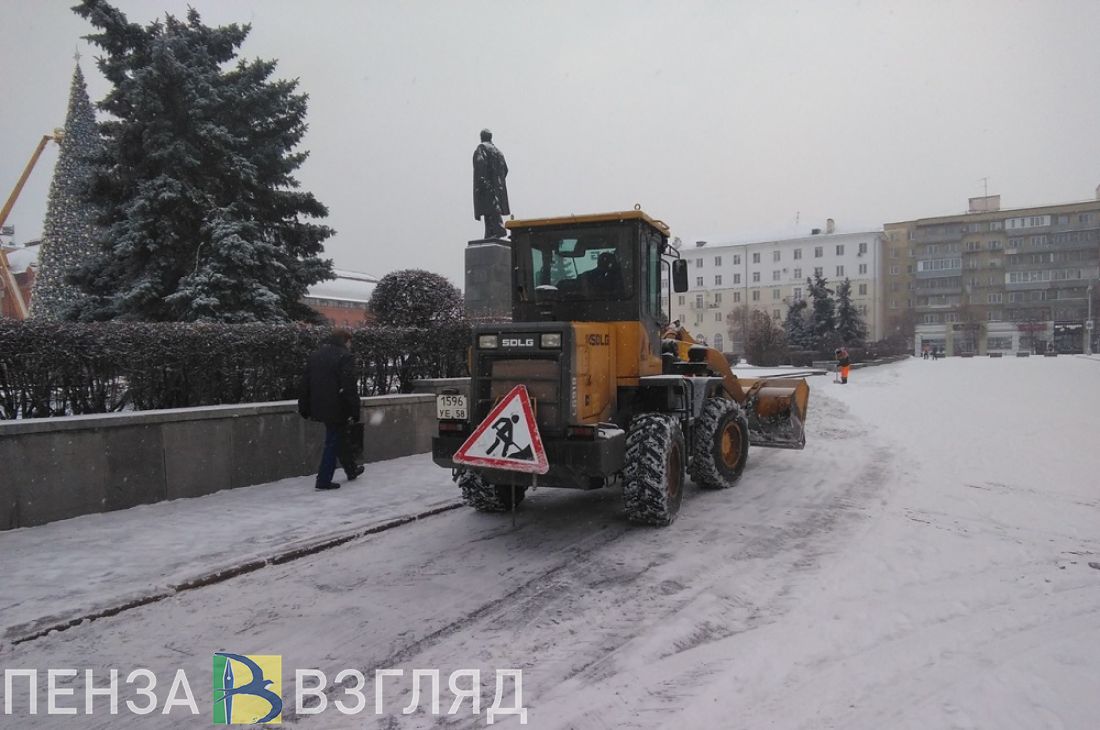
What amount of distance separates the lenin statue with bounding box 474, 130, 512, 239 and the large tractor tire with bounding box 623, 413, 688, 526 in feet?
37.8

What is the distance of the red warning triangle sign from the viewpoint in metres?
5.53

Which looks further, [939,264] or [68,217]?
[939,264]

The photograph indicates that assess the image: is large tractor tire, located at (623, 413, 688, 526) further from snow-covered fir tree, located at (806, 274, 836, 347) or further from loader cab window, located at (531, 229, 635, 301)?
snow-covered fir tree, located at (806, 274, 836, 347)

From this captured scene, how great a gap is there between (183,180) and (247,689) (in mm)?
12278

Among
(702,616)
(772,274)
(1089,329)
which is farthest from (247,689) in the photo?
(772,274)

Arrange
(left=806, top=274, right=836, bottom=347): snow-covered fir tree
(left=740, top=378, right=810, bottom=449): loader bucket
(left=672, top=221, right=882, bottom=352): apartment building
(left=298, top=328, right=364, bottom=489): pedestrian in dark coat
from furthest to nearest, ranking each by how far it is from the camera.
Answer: (left=672, top=221, right=882, bottom=352): apartment building, (left=806, top=274, right=836, bottom=347): snow-covered fir tree, (left=740, top=378, right=810, bottom=449): loader bucket, (left=298, top=328, right=364, bottom=489): pedestrian in dark coat

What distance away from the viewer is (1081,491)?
7387mm

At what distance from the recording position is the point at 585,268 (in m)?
6.75

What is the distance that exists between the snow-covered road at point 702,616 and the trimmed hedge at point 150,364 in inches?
118

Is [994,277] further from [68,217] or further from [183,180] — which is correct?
[68,217]

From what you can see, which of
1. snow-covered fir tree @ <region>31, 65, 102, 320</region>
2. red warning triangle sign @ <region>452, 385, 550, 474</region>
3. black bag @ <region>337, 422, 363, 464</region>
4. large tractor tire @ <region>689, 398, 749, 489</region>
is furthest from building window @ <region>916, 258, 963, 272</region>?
red warning triangle sign @ <region>452, 385, 550, 474</region>

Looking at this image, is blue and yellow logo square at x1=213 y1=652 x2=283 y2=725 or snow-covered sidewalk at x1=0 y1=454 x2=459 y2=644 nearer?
blue and yellow logo square at x1=213 y1=652 x2=283 y2=725

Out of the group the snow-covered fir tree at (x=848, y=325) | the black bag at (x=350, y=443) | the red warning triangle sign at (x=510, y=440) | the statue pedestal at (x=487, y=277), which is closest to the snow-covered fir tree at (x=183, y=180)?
the statue pedestal at (x=487, y=277)

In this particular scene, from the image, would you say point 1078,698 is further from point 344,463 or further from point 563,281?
point 344,463
